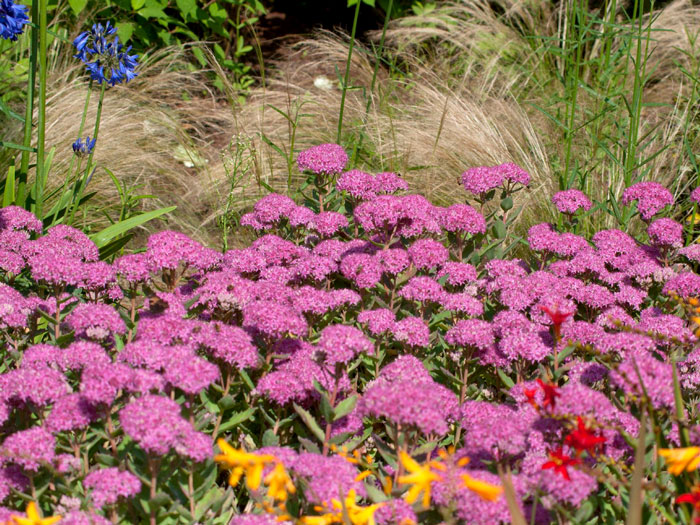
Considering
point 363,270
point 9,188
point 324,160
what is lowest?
point 9,188

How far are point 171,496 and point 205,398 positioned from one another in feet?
1.12

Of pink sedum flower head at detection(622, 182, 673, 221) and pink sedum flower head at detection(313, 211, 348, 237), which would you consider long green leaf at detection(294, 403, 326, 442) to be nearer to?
pink sedum flower head at detection(313, 211, 348, 237)

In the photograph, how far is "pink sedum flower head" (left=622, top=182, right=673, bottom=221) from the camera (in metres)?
3.77

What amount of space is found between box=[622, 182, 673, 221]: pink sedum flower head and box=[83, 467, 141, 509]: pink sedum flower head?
2666mm

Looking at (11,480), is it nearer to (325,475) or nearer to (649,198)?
(325,475)

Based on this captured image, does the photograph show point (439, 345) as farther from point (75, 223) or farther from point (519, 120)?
point (519, 120)

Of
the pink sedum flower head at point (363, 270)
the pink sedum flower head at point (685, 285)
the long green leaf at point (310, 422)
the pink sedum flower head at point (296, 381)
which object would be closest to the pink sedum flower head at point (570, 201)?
the pink sedum flower head at point (685, 285)

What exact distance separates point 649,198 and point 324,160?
1531mm

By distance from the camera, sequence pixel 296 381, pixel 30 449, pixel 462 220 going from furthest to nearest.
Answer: pixel 462 220 → pixel 296 381 → pixel 30 449

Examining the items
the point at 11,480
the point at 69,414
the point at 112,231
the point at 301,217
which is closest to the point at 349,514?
the point at 69,414

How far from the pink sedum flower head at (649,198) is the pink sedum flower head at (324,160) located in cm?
139

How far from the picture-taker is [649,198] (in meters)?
3.78

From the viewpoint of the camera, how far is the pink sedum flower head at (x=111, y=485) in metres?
2.10

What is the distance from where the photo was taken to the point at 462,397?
3045 mm
